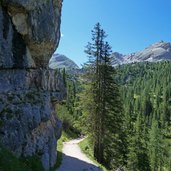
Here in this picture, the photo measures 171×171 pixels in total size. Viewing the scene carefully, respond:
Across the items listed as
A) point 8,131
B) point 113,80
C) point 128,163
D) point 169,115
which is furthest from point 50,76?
point 169,115

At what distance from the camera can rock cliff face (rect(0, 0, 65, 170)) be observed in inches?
790

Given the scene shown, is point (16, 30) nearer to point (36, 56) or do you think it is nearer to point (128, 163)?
point (36, 56)

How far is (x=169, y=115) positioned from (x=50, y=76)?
120 m

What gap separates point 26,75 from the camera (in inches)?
991

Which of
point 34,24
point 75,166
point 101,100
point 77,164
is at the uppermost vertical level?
point 34,24

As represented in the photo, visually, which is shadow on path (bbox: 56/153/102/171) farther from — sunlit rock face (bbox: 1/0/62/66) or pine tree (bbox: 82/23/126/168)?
sunlit rock face (bbox: 1/0/62/66)

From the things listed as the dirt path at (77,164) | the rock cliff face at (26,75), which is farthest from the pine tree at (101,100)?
the rock cliff face at (26,75)

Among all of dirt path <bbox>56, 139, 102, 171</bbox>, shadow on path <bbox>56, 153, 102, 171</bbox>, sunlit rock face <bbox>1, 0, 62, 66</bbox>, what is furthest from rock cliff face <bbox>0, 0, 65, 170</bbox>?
dirt path <bbox>56, 139, 102, 171</bbox>

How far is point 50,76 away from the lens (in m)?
30.5

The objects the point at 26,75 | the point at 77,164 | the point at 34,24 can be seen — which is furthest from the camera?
the point at 77,164

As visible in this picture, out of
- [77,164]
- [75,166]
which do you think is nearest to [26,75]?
[75,166]

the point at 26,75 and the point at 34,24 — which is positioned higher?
the point at 34,24

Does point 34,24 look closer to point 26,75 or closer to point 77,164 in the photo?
point 26,75

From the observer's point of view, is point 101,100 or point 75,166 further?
point 101,100
